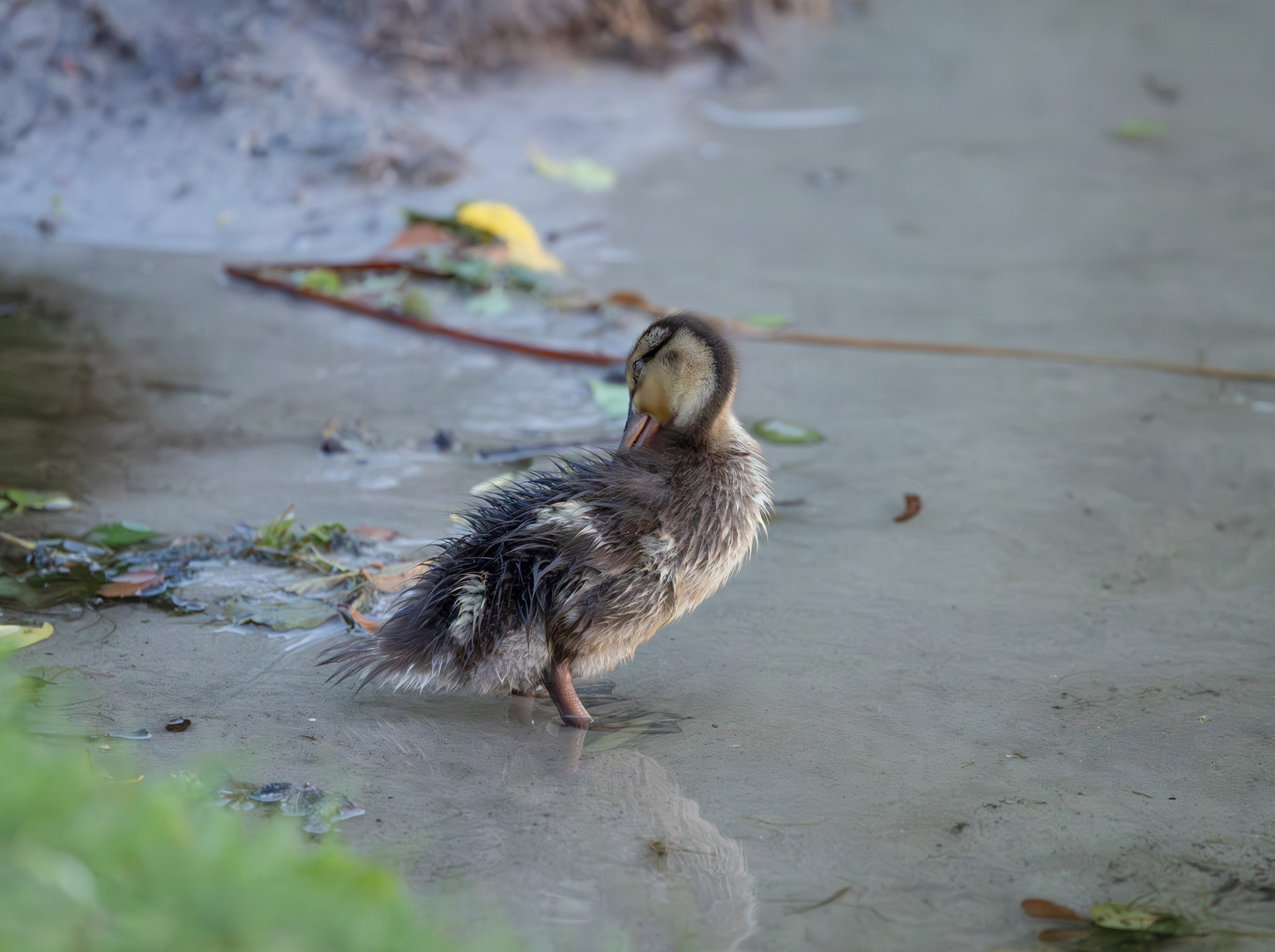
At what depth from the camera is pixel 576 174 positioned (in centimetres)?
674

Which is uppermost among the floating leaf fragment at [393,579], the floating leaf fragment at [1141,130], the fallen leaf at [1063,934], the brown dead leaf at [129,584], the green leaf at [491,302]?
the floating leaf fragment at [1141,130]

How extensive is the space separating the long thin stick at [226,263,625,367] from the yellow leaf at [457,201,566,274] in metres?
0.51

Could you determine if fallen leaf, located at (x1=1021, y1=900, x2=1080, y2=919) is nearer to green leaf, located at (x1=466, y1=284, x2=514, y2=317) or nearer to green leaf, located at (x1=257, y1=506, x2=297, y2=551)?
green leaf, located at (x1=257, y1=506, x2=297, y2=551)

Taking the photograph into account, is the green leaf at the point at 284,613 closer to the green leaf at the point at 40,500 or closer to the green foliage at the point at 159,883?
the green leaf at the point at 40,500

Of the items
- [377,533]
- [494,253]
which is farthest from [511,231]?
[377,533]

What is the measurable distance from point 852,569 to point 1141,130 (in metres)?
5.38

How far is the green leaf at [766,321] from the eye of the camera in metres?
5.30

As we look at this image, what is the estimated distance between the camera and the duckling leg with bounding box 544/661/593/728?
2.87m

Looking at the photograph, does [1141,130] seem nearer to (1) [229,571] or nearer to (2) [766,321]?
(2) [766,321]

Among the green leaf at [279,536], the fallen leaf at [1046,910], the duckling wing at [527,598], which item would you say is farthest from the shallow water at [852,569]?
the green leaf at [279,536]

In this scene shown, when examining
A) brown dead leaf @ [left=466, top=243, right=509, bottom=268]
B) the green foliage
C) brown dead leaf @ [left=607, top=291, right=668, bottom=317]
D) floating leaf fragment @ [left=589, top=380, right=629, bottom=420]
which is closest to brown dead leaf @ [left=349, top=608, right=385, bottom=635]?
the green foliage

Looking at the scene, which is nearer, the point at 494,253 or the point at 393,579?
the point at 393,579

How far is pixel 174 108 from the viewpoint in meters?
6.52

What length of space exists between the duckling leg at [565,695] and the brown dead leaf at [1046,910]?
109 centimetres
